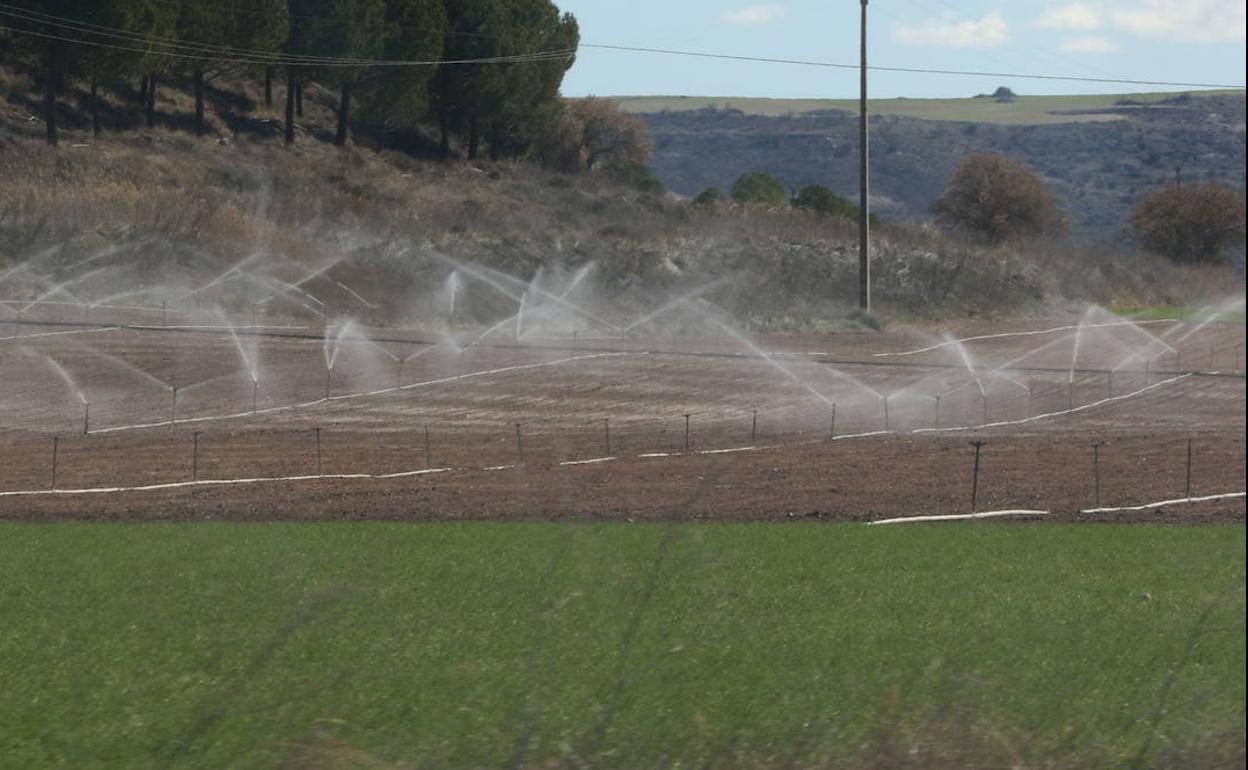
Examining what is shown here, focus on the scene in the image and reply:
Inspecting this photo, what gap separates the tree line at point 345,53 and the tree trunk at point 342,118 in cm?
9

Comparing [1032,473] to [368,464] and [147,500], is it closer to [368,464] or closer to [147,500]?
[368,464]

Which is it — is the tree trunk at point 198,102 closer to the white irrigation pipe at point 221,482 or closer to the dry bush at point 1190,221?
the white irrigation pipe at point 221,482

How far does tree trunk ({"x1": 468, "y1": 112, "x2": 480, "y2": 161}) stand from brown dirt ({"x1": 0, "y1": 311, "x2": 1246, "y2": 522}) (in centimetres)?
619

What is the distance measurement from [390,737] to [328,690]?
0.82 meters

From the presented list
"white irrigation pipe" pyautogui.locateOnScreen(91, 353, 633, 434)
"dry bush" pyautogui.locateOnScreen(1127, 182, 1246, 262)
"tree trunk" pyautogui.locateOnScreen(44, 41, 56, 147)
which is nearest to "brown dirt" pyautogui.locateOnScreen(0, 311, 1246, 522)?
"white irrigation pipe" pyautogui.locateOnScreen(91, 353, 633, 434)

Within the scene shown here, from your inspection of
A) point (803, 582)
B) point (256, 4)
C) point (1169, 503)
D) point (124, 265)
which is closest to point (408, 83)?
point (256, 4)

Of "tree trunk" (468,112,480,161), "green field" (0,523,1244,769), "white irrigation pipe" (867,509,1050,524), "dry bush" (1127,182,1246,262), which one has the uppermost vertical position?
"tree trunk" (468,112,480,161)

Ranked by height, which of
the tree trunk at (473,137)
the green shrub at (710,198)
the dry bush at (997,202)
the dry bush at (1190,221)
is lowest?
the dry bush at (1190,221)

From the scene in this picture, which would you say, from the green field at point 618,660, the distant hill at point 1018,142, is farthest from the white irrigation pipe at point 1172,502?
the green field at point 618,660

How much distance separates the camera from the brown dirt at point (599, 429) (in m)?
19.8

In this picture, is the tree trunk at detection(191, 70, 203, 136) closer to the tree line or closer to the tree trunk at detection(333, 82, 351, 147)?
the tree line

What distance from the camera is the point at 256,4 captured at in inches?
1528

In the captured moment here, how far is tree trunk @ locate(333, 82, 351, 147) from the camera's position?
43275mm

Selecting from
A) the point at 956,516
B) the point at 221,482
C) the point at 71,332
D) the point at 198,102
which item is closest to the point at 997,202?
the point at 956,516
